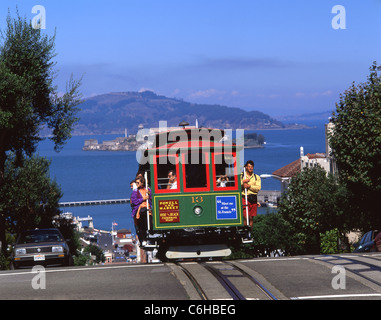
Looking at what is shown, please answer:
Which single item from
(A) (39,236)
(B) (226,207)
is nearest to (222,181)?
(B) (226,207)

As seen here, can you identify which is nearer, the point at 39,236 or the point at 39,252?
the point at 39,252

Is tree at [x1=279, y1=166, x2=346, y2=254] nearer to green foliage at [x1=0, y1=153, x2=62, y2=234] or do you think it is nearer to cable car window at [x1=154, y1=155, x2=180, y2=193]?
green foliage at [x1=0, y1=153, x2=62, y2=234]

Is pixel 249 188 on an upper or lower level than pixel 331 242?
upper

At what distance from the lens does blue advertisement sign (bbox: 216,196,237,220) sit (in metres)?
17.4

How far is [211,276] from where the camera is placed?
510 inches

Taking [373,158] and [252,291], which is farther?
[373,158]

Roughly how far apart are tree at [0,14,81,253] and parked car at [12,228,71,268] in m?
4.69

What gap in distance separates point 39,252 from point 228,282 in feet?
31.6

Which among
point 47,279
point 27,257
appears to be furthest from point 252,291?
point 27,257

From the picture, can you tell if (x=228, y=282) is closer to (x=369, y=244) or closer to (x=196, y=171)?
(x=196, y=171)

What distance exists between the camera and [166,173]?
1773cm

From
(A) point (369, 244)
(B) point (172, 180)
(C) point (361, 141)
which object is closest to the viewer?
(B) point (172, 180)

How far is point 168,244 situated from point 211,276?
4.91 m
